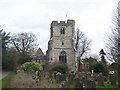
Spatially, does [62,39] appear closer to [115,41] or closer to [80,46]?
[80,46]

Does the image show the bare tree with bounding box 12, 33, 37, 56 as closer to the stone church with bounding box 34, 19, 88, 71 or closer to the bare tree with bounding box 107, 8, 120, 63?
the stone church with bounding box 34, 19, 88, 71

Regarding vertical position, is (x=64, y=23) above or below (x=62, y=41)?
above

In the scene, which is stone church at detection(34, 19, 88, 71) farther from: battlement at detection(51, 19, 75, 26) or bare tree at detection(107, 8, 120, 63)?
bare tree at detection(107, 8, 120, 63)

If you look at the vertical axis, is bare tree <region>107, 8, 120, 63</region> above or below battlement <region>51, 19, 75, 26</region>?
below

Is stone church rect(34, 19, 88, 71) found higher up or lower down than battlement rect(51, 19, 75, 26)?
lower down

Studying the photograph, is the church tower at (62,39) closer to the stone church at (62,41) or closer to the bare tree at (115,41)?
the stone church at (62,41)

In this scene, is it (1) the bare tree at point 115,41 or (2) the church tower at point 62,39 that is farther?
(2) the church tower at point 62,39

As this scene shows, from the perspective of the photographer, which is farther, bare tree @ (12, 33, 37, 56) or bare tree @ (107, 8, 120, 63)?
bare tree @ (12, 33, 37, 56)

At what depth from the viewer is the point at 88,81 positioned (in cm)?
1944

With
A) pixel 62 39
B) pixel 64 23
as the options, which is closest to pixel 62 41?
pixel 62 39

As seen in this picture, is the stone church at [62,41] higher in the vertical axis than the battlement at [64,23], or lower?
lower

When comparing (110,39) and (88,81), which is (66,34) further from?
(88,81)

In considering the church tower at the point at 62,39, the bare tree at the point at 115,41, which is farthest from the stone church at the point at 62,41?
the bare tree at the point at 115,41

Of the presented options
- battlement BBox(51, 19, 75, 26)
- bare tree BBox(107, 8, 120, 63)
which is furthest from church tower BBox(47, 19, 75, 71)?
bare tree BBox(107, 8, 120, 63)
